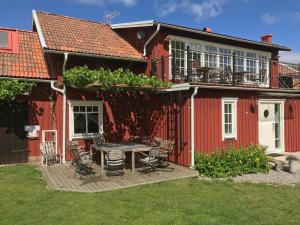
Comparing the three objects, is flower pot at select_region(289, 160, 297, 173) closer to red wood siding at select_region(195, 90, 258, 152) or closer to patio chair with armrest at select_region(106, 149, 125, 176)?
red wood siding at select_region(195, 90, 258, 152)

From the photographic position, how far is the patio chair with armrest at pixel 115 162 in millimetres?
9586

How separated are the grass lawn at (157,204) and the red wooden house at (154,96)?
2843mm

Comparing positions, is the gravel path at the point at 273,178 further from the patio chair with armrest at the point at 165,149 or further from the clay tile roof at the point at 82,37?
the clay tile roof at the point at 82,37

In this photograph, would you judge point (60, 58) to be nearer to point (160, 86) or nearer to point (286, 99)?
point (160, 86)

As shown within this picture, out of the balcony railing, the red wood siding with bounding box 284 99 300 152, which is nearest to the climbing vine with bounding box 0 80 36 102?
the balcony railing

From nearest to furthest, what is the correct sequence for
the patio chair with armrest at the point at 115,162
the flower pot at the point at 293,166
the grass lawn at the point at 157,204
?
the grass lawn at the point at 157,204
the patio chair with armrest at the point at 115,162
the flower pot at the point at 293,166

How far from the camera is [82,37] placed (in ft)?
45.5

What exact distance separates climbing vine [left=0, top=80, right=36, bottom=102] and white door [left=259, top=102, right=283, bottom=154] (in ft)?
31.2

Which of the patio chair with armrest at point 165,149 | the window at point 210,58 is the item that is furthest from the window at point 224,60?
the patio chair with armrest at point 165,149

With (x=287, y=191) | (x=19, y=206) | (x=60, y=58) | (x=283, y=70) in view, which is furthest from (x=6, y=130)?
(x=283, y=70)

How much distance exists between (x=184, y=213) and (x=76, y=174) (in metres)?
4.52

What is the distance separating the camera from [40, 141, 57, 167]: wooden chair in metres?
11.7

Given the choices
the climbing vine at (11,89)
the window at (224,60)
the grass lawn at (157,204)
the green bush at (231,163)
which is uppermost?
the window at (224,60)

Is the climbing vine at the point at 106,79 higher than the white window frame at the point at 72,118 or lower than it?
higher
